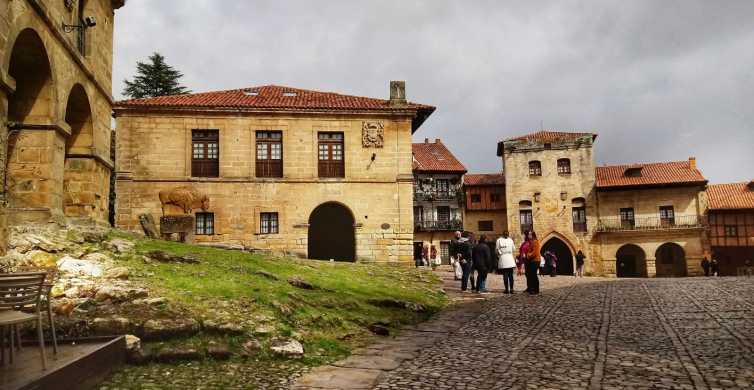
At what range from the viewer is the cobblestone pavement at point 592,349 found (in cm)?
520

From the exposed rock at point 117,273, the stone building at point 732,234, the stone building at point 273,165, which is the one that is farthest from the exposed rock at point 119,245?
the stone building at point 732,234

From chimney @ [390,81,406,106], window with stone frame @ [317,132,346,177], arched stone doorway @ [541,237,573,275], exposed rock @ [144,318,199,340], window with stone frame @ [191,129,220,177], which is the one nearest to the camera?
exposed rock @ [144,318,199,340]

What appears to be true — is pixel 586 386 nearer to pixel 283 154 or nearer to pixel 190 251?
pixel 190 251

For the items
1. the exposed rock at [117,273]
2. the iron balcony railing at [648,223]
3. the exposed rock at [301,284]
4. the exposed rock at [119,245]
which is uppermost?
the iron balcony railing at [648,223]

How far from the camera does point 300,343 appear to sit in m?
6.64

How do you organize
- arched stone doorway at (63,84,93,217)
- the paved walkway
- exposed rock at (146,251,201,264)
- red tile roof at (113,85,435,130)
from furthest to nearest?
red tile roof at (113,85,435,130) → arched stone doorway at (63,84,93,217) → exposed rock at (146,251,201,264) → the paved walkway

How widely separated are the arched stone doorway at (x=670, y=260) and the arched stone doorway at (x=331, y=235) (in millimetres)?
23929

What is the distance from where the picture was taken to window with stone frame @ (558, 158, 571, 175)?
3941 centimetres

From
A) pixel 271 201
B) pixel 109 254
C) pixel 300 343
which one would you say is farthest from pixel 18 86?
pixel 271 201

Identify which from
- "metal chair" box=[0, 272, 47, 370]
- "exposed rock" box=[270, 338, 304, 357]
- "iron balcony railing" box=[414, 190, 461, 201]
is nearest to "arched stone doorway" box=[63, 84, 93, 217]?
"exposed rock" box=[270, 338, 304, 357]

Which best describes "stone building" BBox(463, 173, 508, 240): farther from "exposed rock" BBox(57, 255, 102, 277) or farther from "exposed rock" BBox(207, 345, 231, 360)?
"exposed rock" BBox(207, 345, 231, 360)

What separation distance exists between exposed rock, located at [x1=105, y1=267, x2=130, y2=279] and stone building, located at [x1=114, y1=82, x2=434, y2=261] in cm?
1376

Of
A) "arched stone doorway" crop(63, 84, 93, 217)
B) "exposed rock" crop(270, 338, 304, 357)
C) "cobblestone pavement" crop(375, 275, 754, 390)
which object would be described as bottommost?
"cobblestone pavement" crop(375, 275, 754, 390)

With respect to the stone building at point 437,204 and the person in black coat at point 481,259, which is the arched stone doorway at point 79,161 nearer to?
the person in black coat at point 481,259
